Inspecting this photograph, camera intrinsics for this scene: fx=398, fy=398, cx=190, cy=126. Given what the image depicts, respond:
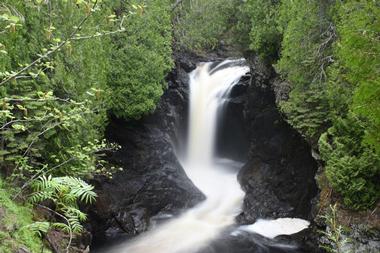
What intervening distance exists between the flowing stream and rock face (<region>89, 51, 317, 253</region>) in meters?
0.44

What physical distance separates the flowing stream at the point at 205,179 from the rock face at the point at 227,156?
44 centimetres

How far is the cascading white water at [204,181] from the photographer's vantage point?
1291 cm

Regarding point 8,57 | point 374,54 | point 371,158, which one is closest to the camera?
point 374,54

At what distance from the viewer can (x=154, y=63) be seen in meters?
15.4

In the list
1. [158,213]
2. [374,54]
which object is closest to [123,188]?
[158,213]

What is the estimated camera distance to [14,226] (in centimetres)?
600

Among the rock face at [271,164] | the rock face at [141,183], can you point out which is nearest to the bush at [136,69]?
the rock face at [141,183]

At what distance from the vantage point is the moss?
561 centimetres

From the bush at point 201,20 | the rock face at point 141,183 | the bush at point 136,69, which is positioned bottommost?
the rock face at point 141,183

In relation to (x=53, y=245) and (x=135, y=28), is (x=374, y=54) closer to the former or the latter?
(x=53, y=245)

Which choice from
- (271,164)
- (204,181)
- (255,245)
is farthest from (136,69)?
(255,245)

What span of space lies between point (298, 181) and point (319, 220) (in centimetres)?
290

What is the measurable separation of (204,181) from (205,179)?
21 centimetres

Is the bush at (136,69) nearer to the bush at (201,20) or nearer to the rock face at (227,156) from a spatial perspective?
the rock face at (227,156)
